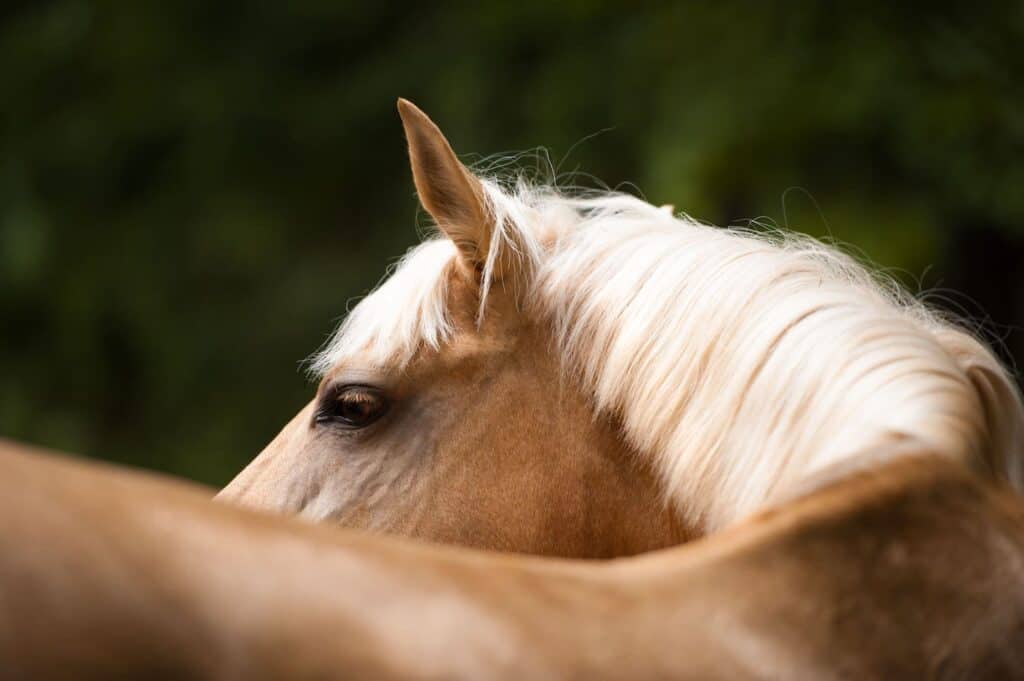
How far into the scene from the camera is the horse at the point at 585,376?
139 cm

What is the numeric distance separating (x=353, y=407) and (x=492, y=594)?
95 cm

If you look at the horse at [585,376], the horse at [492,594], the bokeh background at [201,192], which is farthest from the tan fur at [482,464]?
the bokeh background at [201,192]

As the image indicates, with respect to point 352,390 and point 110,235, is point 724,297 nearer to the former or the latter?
point 352,390

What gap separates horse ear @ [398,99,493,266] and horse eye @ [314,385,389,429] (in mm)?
238

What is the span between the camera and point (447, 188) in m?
1.73

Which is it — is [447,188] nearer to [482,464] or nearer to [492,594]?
[482,464]

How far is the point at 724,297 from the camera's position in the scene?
1553mm

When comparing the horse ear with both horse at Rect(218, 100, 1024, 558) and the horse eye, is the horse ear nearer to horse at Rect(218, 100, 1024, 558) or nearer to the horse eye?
horse at Rect(218, 100, 1024, 558)

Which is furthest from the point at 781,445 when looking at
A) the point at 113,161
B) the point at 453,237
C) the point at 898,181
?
the point at 113,161

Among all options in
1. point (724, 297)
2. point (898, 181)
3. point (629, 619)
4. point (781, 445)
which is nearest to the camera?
point (629, 619)

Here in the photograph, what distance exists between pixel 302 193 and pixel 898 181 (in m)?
2.78

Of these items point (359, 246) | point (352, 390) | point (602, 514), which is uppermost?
point (352, 390)

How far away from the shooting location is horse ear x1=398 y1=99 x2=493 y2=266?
1682mm

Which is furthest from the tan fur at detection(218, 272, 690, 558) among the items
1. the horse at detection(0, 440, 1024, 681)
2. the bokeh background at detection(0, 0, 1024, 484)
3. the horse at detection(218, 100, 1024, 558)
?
the bokeh background at detection(0, 0, 1024, 484)
